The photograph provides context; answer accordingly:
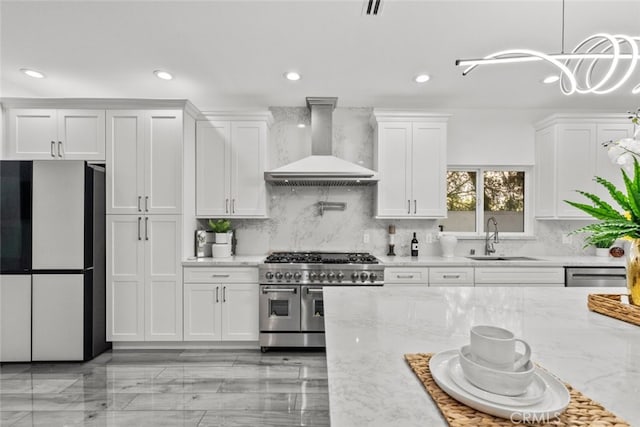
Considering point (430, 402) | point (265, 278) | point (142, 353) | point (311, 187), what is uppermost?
point (311, 187)

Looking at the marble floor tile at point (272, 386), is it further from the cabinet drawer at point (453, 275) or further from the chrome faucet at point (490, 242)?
the chrome faucet at point (490, 242)

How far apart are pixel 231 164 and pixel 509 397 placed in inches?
134

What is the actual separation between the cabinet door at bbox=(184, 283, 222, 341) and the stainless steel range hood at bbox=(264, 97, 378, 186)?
1311mm

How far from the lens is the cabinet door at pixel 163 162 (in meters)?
3.29

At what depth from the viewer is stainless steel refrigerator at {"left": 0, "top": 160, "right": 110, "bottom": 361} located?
298cm

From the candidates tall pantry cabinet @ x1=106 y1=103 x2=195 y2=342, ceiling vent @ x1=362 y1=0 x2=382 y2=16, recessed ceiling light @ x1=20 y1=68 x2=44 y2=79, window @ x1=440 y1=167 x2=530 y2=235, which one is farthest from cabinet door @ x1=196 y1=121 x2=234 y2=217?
window @ x1=440 y1=167 x2=530 y2=235

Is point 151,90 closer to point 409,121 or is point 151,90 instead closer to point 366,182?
point 366,182

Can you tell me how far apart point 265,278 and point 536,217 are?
129 inches

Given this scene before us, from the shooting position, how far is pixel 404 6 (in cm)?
213

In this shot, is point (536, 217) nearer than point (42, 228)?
No

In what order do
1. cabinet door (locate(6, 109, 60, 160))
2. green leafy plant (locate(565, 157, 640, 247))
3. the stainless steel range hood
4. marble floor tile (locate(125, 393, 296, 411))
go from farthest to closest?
the stainless steel range hood
cabinet door (locate(6, 109, 60, 160))
marble floor tile (locate(125, 393, 296, 411))
green leafy plant (locate(565, 157, 640, 247))

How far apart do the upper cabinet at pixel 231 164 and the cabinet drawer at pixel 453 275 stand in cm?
196

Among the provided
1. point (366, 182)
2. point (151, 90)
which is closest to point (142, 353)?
point (151, 90)

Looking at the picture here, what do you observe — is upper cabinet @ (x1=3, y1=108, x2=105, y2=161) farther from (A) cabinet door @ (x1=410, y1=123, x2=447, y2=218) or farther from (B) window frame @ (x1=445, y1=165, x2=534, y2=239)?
(B) window frame @ (x1=445, y1=165, x2=534, y2=239)
